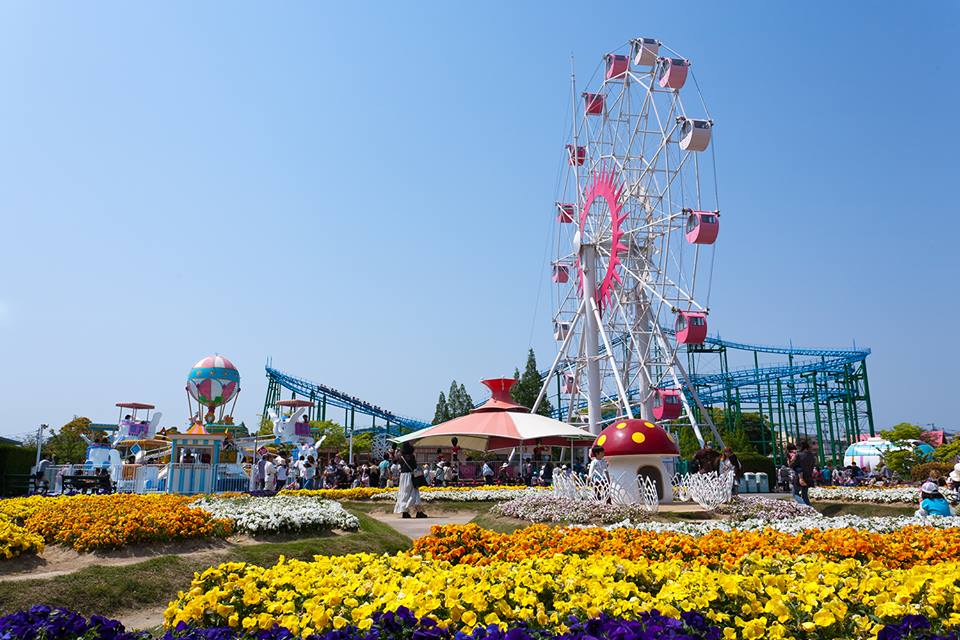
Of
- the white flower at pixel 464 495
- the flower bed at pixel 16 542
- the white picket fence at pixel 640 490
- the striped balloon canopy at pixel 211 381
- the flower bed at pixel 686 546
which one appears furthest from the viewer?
the striped balloon canopy at pixel 211 381

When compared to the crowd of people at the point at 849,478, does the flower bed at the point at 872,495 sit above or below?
below

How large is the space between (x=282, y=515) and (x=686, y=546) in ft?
19.5

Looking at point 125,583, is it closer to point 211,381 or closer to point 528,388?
point 211,381

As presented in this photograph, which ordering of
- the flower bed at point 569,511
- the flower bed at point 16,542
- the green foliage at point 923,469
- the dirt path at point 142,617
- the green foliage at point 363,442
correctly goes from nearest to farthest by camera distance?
the dirt path at point 142,617
the flower bed at point 16,542
the flower bed at point 569,511
the green foliage at point 923,469
the green foliage at point 363,442

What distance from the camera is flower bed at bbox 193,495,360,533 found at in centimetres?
1016

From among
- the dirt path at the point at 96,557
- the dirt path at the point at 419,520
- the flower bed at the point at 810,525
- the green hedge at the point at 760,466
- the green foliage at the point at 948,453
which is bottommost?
the dirt path at the point at 419,520

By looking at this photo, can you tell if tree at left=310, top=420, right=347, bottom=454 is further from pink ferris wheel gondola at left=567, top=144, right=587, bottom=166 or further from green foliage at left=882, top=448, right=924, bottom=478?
green foliage at left=882, top=448, right=924, bottom=478

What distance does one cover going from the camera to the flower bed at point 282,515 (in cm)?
1016

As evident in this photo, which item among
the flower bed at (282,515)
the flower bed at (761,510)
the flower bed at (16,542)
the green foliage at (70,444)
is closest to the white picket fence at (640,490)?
the flower bed at (761,510)

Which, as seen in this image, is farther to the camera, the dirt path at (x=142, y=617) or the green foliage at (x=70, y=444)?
the green foliage at (x=70, y=444)

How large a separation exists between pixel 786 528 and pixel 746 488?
18.1 m

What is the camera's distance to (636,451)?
1439 cm

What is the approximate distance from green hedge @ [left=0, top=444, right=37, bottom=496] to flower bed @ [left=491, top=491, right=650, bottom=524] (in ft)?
49.2

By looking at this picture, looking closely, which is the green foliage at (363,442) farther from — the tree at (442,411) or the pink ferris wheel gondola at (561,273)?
the pink ferris wheel gondola at (561,273)
